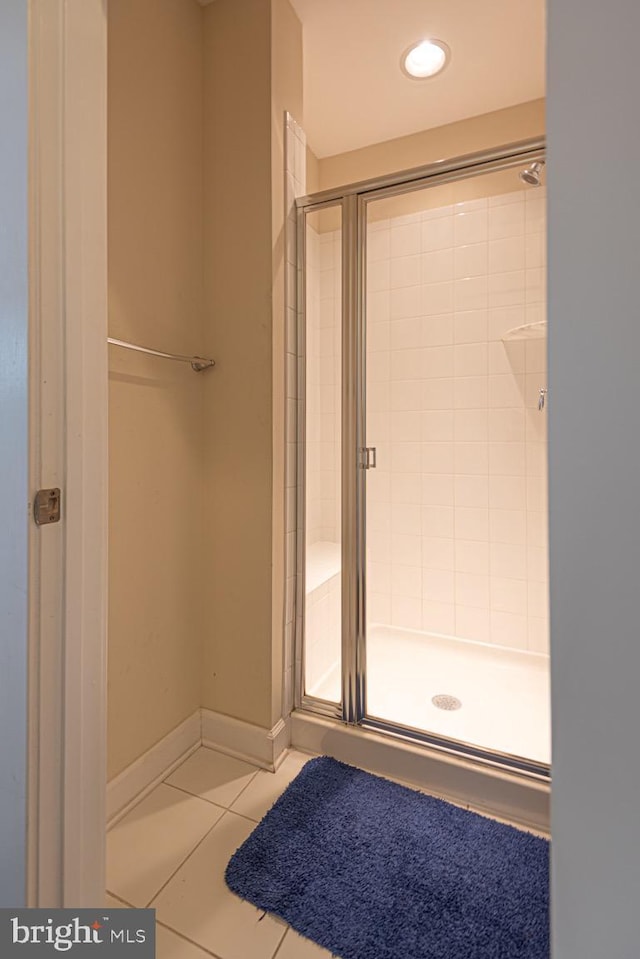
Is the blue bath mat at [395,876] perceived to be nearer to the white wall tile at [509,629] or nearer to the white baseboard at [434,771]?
the white baseboard at [434,771]

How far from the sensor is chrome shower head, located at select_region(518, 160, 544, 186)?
4.14 ft

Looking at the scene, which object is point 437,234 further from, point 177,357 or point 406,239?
point 177,357

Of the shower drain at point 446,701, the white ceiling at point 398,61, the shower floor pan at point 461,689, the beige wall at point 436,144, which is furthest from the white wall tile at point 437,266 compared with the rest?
the shower drain at point 446,701

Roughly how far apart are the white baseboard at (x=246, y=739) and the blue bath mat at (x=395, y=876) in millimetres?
139

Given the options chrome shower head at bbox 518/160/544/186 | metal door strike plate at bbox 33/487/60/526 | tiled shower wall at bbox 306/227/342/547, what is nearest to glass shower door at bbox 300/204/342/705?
tiled shower wall at bbox 306/227/342/547

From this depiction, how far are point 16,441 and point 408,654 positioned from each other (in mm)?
1882

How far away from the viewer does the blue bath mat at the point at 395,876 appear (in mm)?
915

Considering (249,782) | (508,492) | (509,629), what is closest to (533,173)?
(508,492)

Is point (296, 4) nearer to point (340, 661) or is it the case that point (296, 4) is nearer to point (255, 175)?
point (255, 175)

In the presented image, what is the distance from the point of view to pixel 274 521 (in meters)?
1.44

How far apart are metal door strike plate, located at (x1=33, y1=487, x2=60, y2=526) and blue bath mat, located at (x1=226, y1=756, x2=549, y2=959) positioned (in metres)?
0.95

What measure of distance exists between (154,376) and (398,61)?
1.60 meters

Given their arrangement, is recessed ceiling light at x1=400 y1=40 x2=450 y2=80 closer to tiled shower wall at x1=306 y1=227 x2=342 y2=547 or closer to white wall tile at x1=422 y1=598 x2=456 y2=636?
tiled shower wall at x1=306 y1=227 x2=342 y2=547

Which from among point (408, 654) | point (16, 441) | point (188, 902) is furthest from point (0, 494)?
point (408, 654)
